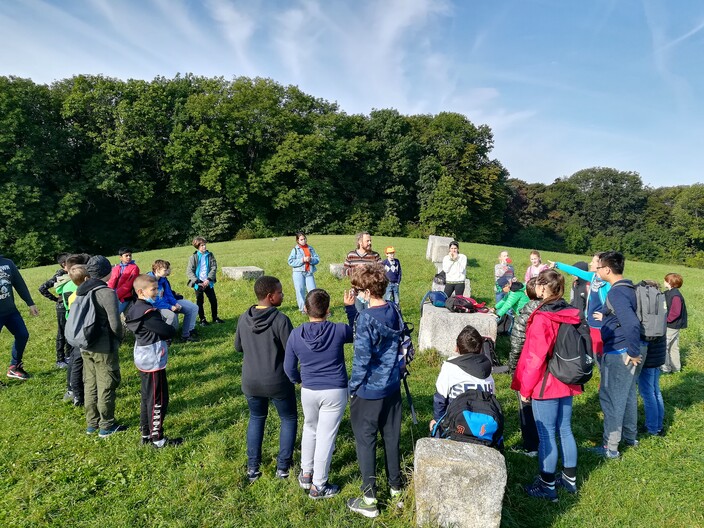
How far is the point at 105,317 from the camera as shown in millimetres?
5027

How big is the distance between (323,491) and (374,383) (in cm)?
136

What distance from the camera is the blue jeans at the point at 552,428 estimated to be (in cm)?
411

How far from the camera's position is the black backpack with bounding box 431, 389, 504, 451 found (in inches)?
155

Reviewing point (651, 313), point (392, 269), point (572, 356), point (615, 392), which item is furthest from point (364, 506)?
point (392, 269)

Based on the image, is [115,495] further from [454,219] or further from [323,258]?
[454,219]

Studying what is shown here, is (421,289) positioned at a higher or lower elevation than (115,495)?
higher

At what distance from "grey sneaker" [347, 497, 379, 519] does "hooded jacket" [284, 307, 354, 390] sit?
113 centimetres

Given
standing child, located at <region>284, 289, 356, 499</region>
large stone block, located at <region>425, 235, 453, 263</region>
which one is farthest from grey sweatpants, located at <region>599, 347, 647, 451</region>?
large stone block, located at <region>425, 235, 453, 263</region>

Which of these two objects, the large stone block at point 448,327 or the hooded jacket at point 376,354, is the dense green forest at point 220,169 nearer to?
the large stone block at point 448,327

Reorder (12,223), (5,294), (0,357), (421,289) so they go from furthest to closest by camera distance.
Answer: (12,223) < (421,289) < (0,357) < (5,294)

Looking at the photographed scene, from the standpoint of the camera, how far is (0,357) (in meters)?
8.10

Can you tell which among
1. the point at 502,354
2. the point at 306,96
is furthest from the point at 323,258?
the point at 306,96

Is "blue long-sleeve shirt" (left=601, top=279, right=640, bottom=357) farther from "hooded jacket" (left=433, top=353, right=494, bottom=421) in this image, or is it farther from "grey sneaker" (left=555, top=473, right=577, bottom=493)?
"hooded jacket" (left=433, top=353, right=494, bottom=421)

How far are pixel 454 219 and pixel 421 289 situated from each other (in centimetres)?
3029
